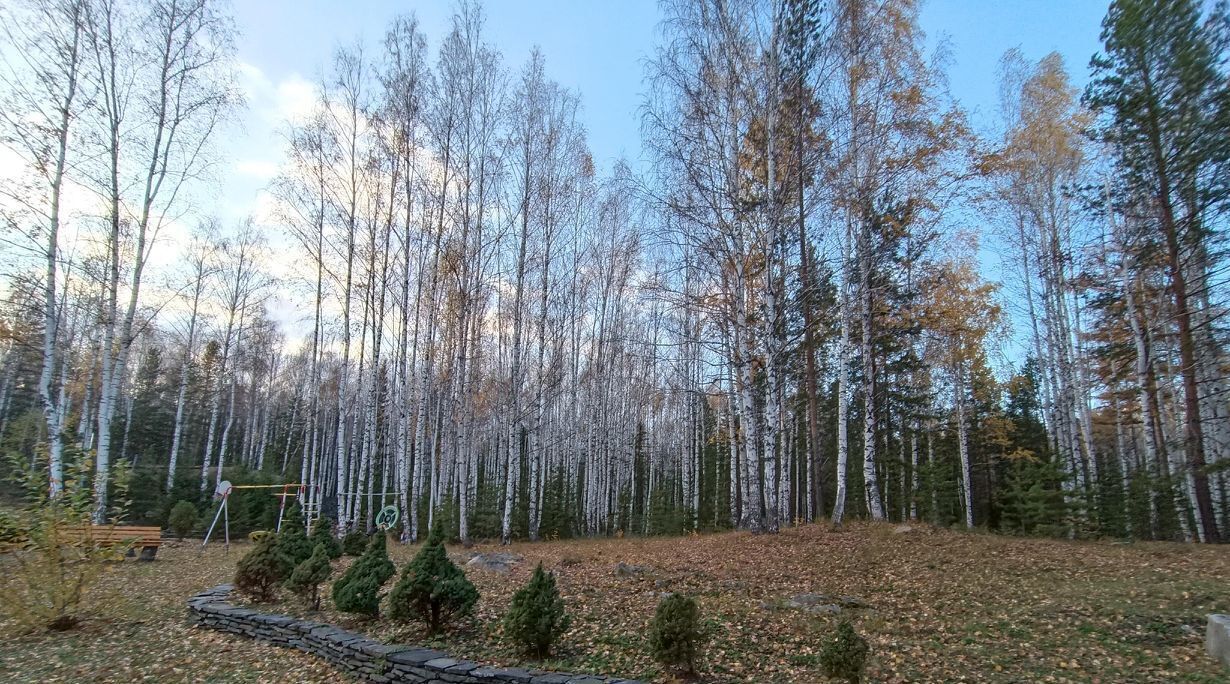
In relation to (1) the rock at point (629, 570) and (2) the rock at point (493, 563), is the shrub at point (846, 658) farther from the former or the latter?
(2) the rock at point (493, 563)

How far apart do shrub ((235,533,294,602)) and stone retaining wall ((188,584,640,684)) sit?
1.11ft

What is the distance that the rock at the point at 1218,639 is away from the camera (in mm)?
4383

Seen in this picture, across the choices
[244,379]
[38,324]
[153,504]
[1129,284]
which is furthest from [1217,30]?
[244,379]

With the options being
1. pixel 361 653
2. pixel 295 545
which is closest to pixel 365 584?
pixel 361 653

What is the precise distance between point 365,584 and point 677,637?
376cm

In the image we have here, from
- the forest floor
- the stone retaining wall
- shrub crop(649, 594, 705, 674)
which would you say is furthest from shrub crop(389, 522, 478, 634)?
shrub crop(649, 594, 705, 674)

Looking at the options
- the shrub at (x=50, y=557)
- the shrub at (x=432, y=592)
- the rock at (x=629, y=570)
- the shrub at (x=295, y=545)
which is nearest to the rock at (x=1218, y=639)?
the rock at (x=629, y=570)

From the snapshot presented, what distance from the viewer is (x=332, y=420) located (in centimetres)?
3203

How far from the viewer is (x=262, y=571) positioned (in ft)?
25.2

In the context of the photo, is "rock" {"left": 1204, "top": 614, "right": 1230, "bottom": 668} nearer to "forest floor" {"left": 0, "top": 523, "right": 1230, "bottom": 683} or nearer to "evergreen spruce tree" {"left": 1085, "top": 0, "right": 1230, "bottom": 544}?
"forest floor" {"left": 0, "top": 523, "right": 1230, "bottom": 683}

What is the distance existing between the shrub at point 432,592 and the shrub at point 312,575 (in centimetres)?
188

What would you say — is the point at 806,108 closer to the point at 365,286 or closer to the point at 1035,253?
the point at 1035,253

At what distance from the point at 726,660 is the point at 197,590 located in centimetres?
842

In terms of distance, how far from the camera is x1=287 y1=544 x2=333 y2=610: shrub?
23.8 ft
